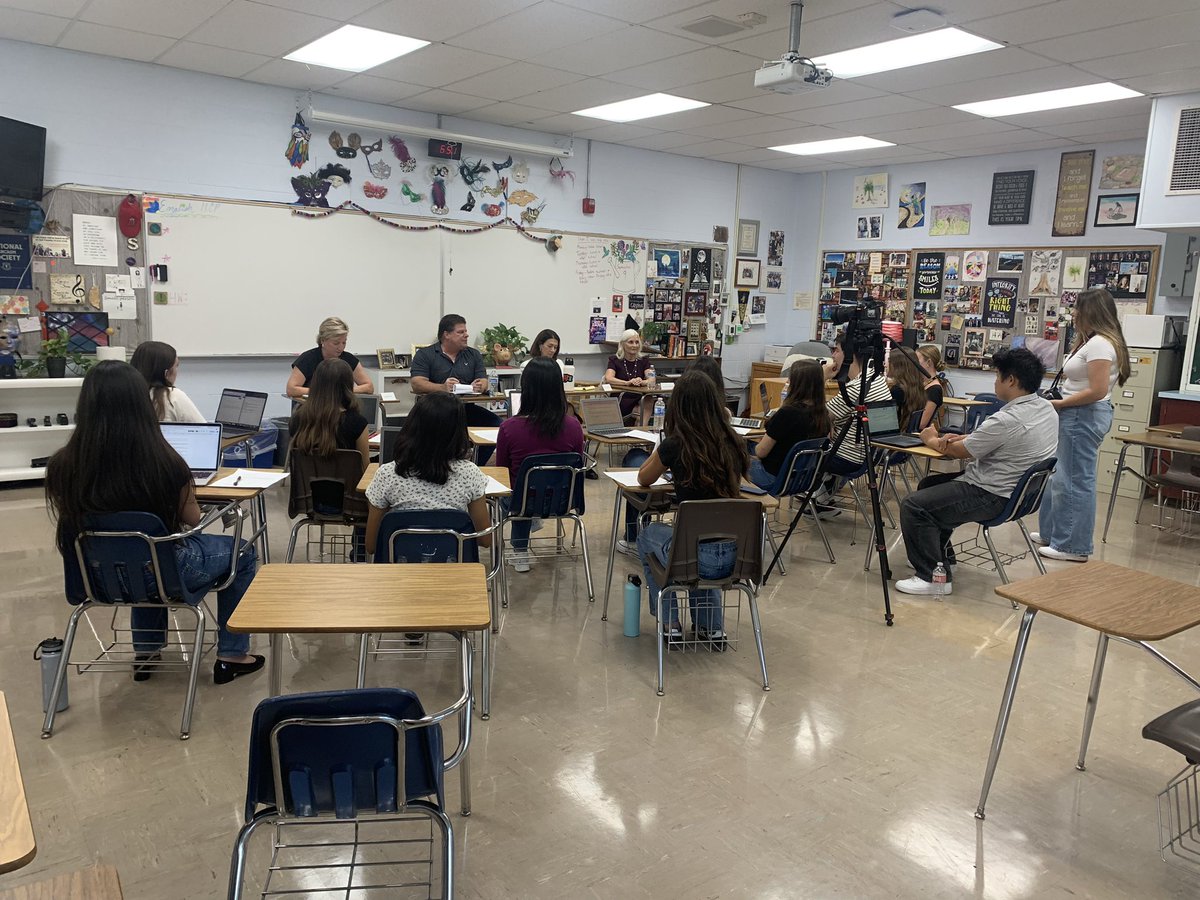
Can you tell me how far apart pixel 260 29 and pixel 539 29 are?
1.75 meters

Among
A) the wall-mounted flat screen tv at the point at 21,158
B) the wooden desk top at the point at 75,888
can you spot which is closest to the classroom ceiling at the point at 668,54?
the wall-mounted flat screen tv at the point at 21,158

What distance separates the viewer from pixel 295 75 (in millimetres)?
6473

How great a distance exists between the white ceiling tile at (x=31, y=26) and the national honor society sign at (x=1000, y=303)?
8099 millimetres

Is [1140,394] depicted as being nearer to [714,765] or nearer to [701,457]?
[701,457]

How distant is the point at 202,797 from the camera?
8.51 feet

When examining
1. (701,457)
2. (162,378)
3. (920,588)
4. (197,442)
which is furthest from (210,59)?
(920,588)

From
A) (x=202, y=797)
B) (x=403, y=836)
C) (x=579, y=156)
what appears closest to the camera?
(x=403, y=836)

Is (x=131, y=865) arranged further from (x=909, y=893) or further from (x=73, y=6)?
(x=73, y=6)

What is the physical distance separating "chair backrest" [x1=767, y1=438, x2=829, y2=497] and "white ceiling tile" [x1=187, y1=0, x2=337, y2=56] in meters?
3.72

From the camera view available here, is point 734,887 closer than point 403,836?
Yes

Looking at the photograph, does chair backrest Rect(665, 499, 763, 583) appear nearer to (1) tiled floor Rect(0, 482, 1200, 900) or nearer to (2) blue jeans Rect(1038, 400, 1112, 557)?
(1) tiled floor Rect(0, 482, 1200, 900)

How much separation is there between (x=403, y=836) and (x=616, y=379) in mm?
5647

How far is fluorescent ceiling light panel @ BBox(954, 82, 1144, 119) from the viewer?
6094 mm

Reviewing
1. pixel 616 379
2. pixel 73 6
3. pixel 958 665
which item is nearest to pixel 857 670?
pixel 958 665
